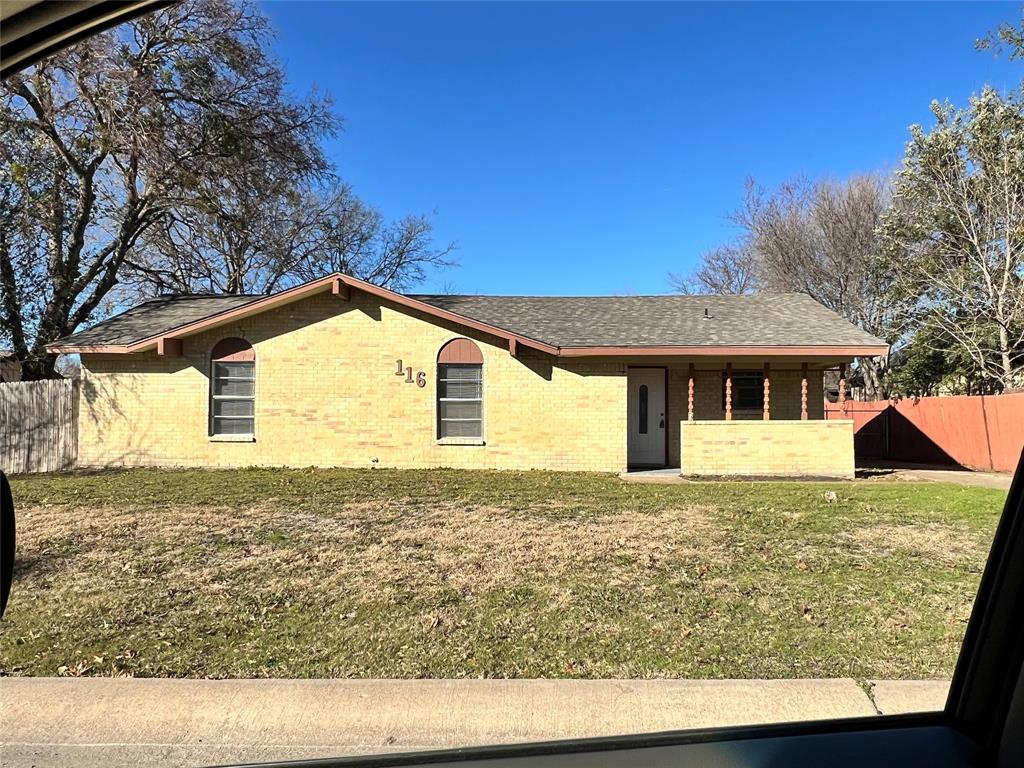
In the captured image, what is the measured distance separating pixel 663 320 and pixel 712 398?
2117 mm

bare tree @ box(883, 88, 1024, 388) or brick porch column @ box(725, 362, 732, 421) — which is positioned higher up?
bare tree @ box(883, 88, 1024, 388)

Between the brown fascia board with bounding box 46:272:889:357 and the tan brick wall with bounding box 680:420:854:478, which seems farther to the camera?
the brown fascia board with bounding box 46:272:889:357

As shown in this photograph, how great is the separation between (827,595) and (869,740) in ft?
12.8

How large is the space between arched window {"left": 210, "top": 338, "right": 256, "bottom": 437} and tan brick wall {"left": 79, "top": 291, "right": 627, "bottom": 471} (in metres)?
0.17

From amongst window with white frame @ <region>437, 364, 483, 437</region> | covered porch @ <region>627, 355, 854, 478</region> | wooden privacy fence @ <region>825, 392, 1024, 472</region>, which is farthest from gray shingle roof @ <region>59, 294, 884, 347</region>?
wooden privacy fence @ <region>825, 392, 1024, 472</region>

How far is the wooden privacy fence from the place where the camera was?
14750 mm

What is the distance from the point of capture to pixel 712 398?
15188mm

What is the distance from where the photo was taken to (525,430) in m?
14.4

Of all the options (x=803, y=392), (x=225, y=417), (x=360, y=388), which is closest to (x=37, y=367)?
(x=225, y=417)

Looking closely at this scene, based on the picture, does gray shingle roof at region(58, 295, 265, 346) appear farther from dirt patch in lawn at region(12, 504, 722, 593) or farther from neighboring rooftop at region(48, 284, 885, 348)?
dirt patch in lawn at region(12, 504, 722, 593)

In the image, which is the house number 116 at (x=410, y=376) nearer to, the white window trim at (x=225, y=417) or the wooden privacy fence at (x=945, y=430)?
the white window trim at (x=225, y=417)

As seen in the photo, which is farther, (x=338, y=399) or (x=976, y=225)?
(x=976, y=225)

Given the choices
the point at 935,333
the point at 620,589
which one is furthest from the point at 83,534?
the point at 935,333

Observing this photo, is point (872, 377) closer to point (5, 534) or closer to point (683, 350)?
point (683, 350)
